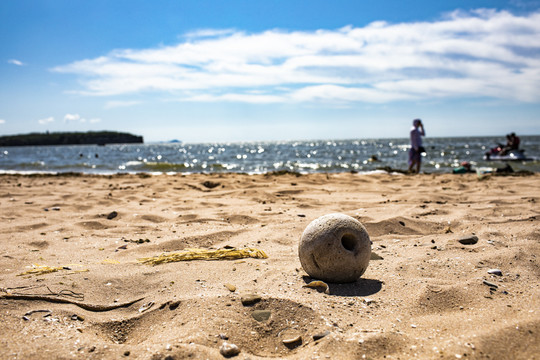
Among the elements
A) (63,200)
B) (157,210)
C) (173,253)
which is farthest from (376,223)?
(63,200)

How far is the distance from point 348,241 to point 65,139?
413 ft

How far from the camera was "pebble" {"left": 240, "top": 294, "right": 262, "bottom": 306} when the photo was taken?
2.70m

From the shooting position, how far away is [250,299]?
8.92 ft

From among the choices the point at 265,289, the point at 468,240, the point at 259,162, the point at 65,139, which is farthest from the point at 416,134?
the point at 65,139

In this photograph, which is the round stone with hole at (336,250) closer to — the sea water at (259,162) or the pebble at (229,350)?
the pebble at (229,350)

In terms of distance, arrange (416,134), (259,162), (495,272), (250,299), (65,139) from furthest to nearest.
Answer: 1. (65,139)
2. (259,162)
3. (416,134)
4. (495,272)
5. (250,299)

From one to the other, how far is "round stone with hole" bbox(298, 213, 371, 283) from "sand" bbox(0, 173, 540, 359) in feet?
0.39

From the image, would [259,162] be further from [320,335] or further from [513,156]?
[320,335]

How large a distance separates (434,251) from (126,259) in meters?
3.07

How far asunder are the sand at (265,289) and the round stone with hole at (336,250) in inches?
4.7

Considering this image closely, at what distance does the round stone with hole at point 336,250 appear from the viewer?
3.03 metres

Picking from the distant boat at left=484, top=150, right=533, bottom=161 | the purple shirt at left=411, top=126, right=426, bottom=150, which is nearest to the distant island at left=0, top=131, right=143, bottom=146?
the distant boat at left=484, top=150, right=533, bottom=161

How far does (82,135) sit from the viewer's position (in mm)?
113625

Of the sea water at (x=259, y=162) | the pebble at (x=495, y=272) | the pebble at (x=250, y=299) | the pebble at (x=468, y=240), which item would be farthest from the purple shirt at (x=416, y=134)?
the pebble at (x=250, y=299)
